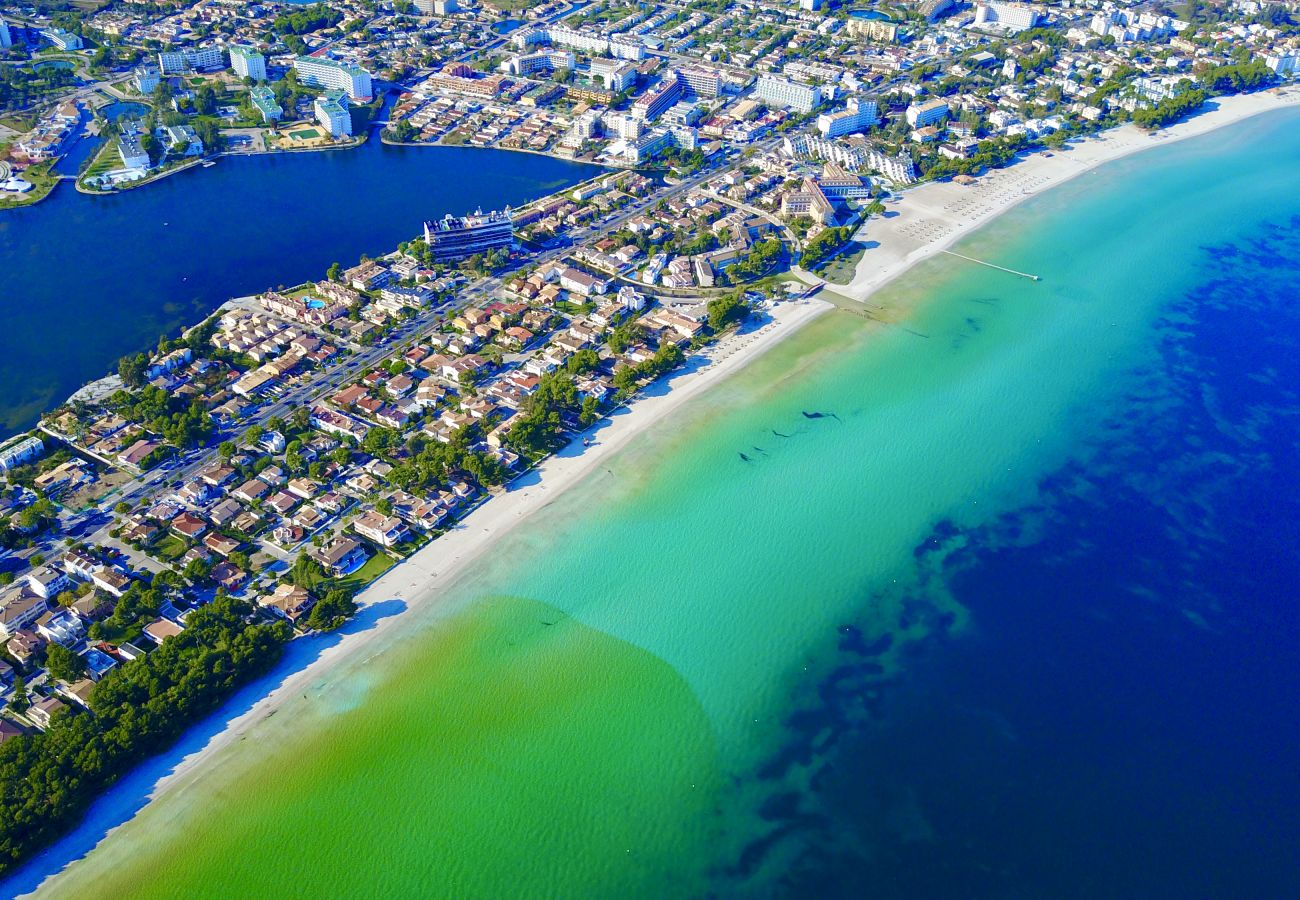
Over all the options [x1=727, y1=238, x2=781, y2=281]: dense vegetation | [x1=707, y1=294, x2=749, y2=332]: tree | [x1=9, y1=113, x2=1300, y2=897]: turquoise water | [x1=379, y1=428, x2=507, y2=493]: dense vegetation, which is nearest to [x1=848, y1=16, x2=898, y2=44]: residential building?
[x1=727, y1=238, x2=781, y2=281]: dense vegetation

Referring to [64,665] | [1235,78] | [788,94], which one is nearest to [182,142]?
[788,94]

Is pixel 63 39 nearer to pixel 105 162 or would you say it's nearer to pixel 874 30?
pixel 105 162

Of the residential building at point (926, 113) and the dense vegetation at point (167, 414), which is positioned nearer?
the dense vegetation at point (167, 414)

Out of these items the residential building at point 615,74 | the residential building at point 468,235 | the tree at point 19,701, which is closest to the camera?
the tree at point 19,701

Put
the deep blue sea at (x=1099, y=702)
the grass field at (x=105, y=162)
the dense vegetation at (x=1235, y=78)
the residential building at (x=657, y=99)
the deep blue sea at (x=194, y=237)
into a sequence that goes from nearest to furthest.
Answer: the deep blue sea at (x=1099, y=702) → the deep blue sea at (x=194, y=237) → the grass field at (x=105, y=162) → the residential building at (x=657, y=99) → the dense vegetation at (x=1235, y=78)

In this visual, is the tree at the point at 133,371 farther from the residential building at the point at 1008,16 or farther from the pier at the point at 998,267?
the residential building at the point at 1008,16

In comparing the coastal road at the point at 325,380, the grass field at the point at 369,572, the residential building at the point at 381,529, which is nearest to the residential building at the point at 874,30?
the coastal road at the point at 325,380

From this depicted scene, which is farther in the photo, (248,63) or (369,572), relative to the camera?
(248,63)
